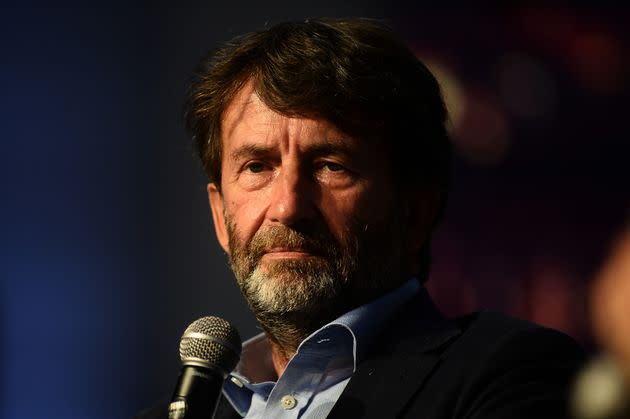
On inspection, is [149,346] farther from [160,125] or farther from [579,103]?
[579,103]

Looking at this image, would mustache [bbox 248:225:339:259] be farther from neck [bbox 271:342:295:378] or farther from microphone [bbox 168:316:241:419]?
microphone [bbox 168:316:241:419]

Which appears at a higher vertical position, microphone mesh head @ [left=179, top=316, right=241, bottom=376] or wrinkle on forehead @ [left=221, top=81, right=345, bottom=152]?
wrinkle on forehead @ [left=221, top=81, right=345, bottom=152]

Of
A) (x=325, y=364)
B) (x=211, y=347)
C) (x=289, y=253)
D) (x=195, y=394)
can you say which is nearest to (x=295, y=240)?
(x=289, y=253)

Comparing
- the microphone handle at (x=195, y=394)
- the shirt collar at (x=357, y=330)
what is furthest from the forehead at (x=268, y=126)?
the microphone handle at (x=195, y=394)

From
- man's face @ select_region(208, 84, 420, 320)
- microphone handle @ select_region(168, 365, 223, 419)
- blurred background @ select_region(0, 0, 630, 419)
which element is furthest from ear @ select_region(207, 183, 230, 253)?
microphone handle @ select_region(168, 365, 223, 419)

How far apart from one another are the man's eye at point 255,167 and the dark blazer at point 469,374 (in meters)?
0.51

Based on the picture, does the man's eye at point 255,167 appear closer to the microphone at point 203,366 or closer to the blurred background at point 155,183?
the microphone at point 203,366

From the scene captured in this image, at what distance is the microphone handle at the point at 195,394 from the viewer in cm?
142

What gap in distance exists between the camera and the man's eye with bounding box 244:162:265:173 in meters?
2.13

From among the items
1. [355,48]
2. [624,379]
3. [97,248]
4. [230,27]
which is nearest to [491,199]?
[355,48]

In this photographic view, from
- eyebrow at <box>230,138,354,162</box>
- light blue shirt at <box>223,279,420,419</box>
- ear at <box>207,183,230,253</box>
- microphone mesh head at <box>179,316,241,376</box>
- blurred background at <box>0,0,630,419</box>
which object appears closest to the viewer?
microphone mesh head at <box>179,316,241,376</box>

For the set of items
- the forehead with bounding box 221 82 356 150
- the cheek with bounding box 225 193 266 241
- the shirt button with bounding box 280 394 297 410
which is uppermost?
the forehead with bounding box 221 82 356 150

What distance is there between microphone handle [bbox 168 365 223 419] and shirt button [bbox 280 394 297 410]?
1.63 feet

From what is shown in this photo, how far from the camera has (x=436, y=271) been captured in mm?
2834
